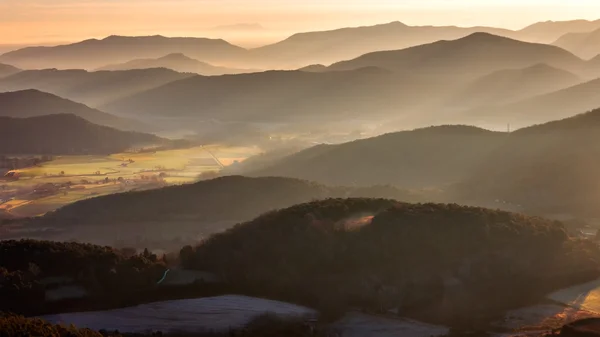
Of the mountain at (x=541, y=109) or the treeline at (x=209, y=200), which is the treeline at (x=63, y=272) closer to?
the treeline at (x=209, y=200)

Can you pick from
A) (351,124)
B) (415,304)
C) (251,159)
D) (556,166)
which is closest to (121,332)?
(415,304)

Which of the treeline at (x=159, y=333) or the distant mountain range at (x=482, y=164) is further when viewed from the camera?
the distant mountain range at (x=482, y=164)

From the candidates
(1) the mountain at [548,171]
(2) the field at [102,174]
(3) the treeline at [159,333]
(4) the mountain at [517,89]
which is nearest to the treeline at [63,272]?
(3) the treeline at [159,333]

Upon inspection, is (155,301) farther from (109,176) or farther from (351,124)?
(351,124)

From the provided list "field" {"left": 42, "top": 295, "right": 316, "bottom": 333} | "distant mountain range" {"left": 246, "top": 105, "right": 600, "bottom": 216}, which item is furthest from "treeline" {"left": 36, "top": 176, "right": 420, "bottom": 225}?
"field" {"left": 42, "top": 295, "right": 316, "bottom": 333}

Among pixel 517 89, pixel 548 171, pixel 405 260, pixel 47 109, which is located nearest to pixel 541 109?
pixel 517 89

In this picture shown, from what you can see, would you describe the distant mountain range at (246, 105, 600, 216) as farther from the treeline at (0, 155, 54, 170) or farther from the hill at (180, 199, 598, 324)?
the treeline at (0, 155, 54, 170)
